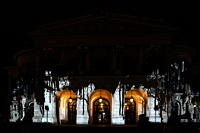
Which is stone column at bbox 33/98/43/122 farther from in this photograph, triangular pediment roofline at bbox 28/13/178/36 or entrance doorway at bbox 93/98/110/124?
triangular pediment roofline at bbox 28/13/178/36

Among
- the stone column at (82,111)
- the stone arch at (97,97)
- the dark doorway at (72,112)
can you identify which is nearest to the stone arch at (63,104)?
the dark doorway at (72,112)

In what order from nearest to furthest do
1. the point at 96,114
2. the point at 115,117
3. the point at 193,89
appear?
the point at 115,117, the point at 96,114, the point at 193,89

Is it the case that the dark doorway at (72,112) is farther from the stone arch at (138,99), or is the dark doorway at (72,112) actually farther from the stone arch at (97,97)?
the stone arch at (138,99)

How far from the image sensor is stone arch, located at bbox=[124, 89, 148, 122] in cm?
5662

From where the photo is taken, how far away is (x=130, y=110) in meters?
57.8

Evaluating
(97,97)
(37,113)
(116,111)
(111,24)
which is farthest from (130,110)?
(37,113)

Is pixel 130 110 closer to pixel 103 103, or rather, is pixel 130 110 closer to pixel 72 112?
pixel 103 103

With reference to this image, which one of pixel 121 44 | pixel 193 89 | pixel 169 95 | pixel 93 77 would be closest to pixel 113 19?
pixel 121 44

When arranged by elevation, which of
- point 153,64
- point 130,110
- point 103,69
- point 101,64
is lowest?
point 130,110

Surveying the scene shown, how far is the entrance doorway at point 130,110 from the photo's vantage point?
57.3 meters

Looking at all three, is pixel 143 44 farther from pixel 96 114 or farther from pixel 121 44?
pixel 96 114

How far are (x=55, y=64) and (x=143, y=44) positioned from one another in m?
12.8

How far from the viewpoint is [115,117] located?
53.7m

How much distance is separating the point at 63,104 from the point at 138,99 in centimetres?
1106
